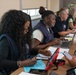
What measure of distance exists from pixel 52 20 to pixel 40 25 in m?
0.19

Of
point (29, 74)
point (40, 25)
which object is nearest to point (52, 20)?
point (40, 25)

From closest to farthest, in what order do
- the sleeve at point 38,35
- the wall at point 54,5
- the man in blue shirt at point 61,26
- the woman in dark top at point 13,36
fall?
1. the woman in dark top at point 13,36
2. the sleeve at point 38,35
3. the man in blue shirt at point 61,26
4. the wall at point 54,5

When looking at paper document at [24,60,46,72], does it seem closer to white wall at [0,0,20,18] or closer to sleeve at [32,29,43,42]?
sleeve at [32,29,43,42]

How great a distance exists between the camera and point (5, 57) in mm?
1492

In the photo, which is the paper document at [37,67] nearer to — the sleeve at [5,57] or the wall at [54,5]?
the sleeve at [5,57]

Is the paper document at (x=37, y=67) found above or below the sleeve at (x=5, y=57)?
below

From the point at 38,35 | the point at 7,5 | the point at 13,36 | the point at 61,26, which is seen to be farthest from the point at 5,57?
the point at 61,26

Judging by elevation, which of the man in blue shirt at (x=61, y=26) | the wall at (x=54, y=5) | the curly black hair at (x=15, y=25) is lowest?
the man in blue shirt at (x=61, y=26)

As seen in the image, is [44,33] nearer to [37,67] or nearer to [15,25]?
[15,25]

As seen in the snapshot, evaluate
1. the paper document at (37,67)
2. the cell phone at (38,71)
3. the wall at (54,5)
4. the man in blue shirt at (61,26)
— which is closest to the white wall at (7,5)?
the man in blue shirt at (61,26)

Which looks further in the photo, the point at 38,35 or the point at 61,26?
the point at 61,26

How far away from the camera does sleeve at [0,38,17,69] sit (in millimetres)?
1459

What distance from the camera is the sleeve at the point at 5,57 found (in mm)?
1459

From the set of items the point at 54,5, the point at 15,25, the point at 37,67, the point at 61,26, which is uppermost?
the point at 15,25
